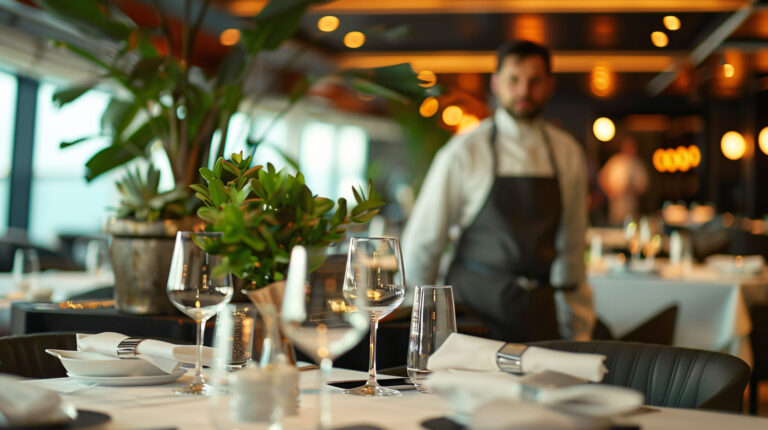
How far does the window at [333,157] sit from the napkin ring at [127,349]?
36.8 feet

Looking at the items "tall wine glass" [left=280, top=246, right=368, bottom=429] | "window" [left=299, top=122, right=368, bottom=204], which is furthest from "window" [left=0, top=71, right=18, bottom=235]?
"tall wine glass" [left=280, top=246, right=368, bottom=429]

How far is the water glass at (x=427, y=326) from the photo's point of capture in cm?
131

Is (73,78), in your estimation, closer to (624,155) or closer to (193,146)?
(193,146)

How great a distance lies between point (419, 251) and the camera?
9.85 ft

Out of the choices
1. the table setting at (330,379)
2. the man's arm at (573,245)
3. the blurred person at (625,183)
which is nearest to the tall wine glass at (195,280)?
the table setting at (330,379)

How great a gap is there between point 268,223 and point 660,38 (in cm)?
788

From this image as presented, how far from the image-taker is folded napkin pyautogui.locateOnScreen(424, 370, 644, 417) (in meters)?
0.95

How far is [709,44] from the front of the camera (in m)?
8.55

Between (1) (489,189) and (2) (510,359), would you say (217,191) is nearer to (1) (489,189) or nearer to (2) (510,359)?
(2) (510,359)

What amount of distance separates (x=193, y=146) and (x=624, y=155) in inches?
467

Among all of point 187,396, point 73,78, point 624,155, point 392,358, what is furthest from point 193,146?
point 624,155

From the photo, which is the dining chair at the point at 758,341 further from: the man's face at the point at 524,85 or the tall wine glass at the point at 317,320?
the tall wine glass at the point at 317,320

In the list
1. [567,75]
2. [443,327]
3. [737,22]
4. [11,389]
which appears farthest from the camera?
[567,75]

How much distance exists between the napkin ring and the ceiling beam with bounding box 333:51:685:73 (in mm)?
8727
